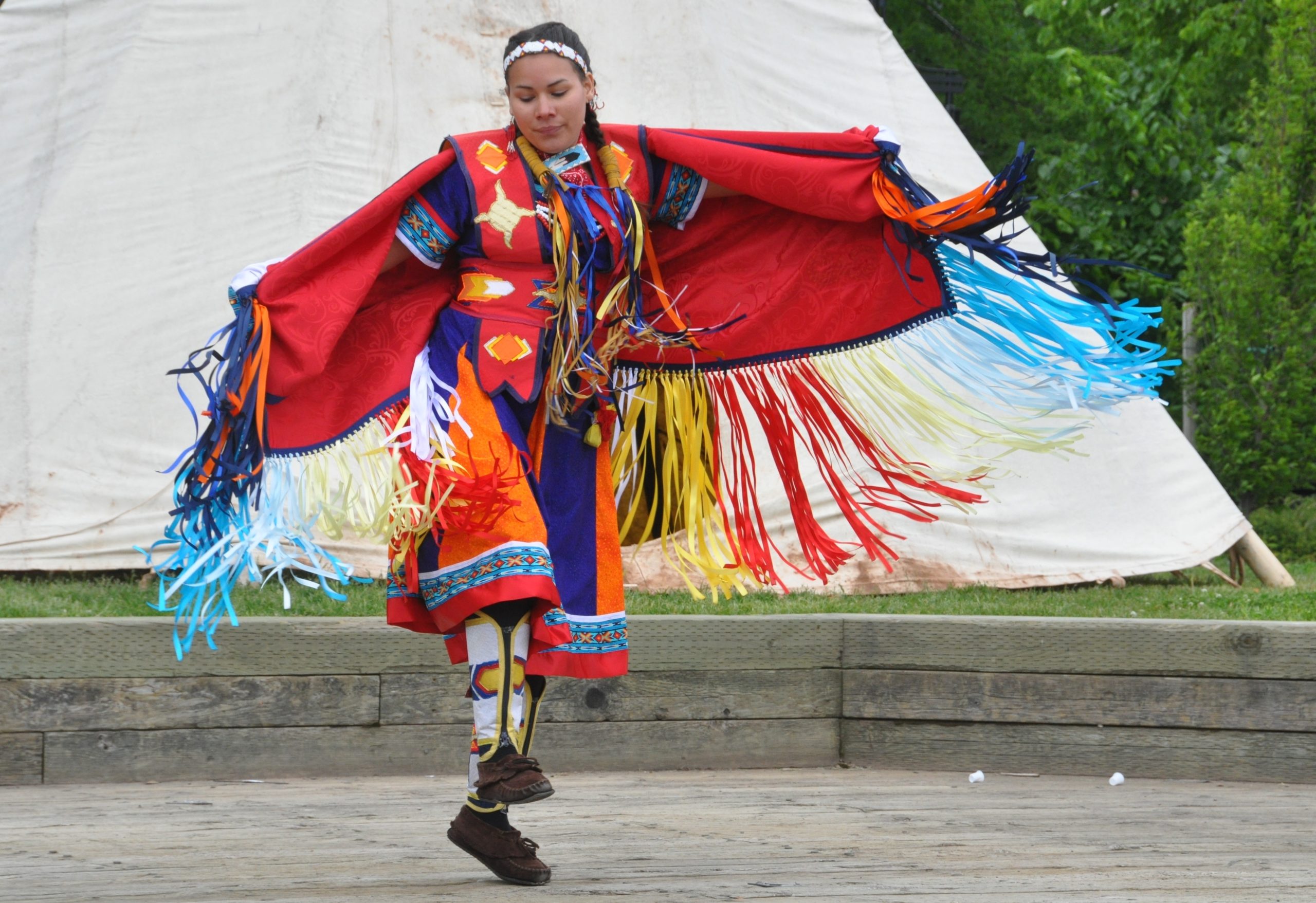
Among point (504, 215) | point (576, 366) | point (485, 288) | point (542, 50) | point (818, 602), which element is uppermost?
point (542, 50)

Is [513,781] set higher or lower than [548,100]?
lower

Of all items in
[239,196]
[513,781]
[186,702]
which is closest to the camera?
[513,781]

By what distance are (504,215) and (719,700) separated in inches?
66.9

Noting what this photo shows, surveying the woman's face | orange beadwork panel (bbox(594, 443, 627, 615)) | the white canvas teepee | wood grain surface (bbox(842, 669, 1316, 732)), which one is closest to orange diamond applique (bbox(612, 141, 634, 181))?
the woman's face

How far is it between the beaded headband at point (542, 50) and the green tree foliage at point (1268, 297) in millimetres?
5426

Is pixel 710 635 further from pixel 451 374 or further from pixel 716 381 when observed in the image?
pixel 451 374

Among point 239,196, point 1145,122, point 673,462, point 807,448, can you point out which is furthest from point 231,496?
point 1145,122

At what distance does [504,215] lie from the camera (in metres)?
2.63

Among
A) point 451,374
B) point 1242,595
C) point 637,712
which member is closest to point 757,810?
point 637,712

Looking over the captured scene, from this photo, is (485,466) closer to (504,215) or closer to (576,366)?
(576,366)

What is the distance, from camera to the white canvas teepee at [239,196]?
16.5 ft

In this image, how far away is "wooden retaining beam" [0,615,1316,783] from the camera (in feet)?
11.7

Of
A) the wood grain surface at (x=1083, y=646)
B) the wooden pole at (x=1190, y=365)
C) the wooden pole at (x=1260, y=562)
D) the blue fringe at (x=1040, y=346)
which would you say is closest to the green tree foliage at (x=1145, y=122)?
the wooden pole at (x=1190, y=365)

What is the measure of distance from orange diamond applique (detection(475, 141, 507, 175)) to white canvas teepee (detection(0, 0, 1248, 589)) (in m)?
2.44
